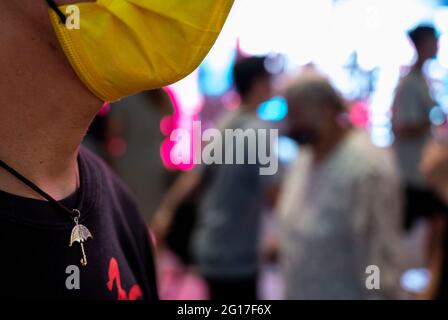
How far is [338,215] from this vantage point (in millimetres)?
2516

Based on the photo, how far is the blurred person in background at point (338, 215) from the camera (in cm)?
246

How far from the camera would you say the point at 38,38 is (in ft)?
3.48

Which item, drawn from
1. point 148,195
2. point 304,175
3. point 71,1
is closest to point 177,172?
point 148,195

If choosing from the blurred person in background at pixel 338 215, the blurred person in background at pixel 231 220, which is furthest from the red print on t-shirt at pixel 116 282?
the blurred person in background at pixel 231 220

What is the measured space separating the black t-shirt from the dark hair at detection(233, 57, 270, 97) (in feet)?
6.76

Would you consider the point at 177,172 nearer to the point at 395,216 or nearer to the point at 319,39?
the point at 395,216

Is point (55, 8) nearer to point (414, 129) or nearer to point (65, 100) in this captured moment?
point (65, 100)

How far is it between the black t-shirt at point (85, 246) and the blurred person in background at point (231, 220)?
1.72 meters

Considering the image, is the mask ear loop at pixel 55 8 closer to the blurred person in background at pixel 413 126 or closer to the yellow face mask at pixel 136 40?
the yellow face mask at pixel 136 40

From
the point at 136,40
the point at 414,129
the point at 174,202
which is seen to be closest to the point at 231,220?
the point at 174,202

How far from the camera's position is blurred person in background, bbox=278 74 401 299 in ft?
8.07

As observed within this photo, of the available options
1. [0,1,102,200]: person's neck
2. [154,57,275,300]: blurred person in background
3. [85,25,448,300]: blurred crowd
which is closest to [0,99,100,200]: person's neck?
[0,1,102,200]: person's neck

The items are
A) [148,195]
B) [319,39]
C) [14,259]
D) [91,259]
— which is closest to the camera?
[14,259]
